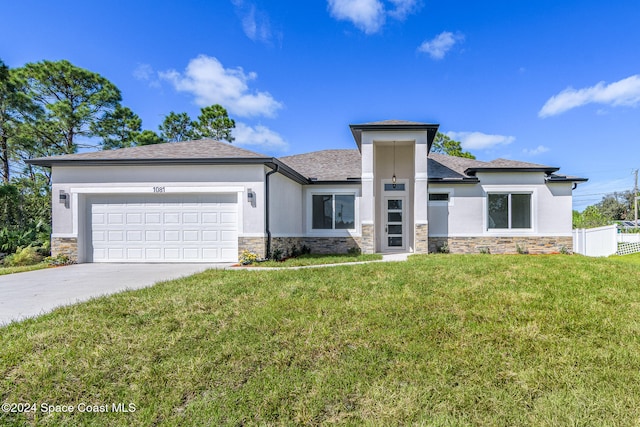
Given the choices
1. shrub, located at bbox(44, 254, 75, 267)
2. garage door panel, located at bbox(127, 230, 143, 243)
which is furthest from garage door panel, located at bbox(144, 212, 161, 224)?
shrub, located at bbox(44, 254, 75, 267)

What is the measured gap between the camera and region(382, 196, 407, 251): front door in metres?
12.9

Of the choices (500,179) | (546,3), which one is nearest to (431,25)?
(546,3)

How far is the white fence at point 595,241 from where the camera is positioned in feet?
40.6

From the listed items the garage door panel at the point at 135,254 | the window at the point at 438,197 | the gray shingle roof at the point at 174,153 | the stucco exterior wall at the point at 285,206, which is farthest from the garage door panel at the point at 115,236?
the window at the point at 438,197

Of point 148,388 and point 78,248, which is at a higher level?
point 78,248

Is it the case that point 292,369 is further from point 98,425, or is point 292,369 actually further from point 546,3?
point 546,3

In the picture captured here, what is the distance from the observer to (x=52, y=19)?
11039 mm

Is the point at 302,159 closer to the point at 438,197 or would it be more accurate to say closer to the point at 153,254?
the point at 438,197

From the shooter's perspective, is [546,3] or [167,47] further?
[167,47]

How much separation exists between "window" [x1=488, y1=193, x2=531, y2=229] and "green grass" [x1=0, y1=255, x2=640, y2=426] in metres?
7.39

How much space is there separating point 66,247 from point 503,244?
52.7 ft

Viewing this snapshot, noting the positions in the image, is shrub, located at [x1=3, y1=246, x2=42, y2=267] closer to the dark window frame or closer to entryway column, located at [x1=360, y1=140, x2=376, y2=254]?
entryway column, located at [x1=360, y1=140, x2=376, y2=254]

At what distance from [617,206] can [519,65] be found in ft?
183

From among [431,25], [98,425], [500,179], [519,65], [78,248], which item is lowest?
[98,425]
